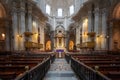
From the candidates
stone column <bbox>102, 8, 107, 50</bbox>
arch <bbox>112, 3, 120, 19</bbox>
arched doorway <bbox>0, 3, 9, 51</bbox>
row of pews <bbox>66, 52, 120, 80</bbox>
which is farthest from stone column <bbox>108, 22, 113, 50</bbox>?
row of pews <bbox>66, 52, 120, 80</bbox>

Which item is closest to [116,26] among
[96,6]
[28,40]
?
[96,6]

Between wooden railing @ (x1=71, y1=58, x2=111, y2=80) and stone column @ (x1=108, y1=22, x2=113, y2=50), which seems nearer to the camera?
wooden railing @ (x1=71, y1=58, x2=111, y2=80)

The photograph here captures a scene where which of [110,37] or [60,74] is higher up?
[110,37]

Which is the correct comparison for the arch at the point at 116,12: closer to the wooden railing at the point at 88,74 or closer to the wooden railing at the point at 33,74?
the wooden railing at the point at 88,74

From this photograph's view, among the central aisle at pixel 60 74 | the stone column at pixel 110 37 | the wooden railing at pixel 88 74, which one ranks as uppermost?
the stone column at pixel 110 37

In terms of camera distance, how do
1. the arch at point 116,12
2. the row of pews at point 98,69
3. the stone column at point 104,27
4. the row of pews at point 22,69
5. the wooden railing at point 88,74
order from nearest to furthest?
the wooden railing at point 88,74
the row of pews at point 98,69
the row of pews at point 22,69
the stone column at point 104,27
the arch at point 116,12

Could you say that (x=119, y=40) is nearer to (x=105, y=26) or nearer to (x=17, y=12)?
(x=105, y=26)

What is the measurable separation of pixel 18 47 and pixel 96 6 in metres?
10.9

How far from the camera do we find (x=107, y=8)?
24.4 m

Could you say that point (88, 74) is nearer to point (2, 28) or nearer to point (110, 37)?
point (110, 37)

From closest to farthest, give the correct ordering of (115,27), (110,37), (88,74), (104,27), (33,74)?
(33,74) → (88,74) → (104,27) → (110,37) → (115,27)

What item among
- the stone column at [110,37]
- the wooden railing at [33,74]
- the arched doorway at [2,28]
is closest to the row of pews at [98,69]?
the wooden railing at [33,74]

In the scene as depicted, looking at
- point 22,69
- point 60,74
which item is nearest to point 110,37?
point 60,74

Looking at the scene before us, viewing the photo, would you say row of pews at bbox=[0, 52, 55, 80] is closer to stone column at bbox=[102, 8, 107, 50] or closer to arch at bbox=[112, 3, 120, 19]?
stone column at bbox=[102, 8, 107, 50]
